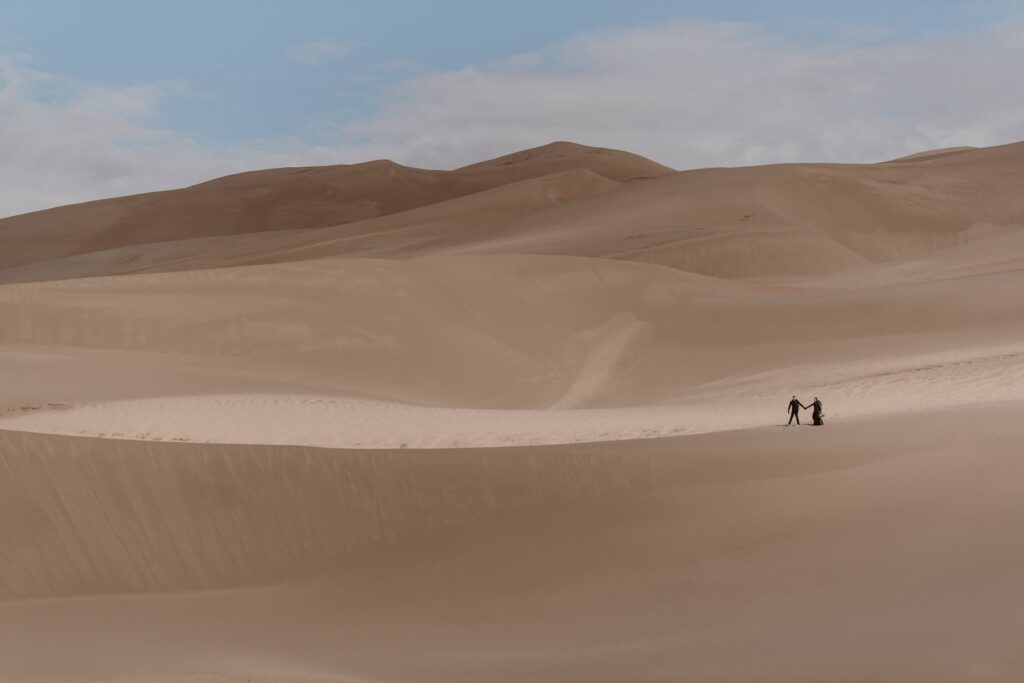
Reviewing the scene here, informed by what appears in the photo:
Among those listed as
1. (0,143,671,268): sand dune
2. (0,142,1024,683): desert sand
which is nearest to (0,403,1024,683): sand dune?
(0,142,1024,683): desert sand

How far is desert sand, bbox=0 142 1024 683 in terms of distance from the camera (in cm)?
747

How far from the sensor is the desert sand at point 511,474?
294 inches

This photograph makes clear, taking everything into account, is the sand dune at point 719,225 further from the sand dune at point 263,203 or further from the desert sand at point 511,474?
the sand dune at point 263,203

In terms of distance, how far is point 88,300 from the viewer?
21266 millimetres

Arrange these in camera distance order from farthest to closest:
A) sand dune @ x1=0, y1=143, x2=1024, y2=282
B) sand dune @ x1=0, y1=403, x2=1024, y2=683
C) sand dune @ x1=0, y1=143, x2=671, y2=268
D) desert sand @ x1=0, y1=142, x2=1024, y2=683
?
1. sand dune @ x1=0, y1=143, x2=671, y2=268
2. sand dune @ x1=0, y1=143, x2=1024, y2=282
3. desert sand @ x1=0, y1=142, x2=1024, y2=683
4. sand dune @ x1=0, y1=403, x2=1024, y2=683

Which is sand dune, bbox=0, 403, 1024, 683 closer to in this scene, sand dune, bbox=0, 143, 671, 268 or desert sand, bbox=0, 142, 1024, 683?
desert sand, bbox=0, 142, 1024, 683

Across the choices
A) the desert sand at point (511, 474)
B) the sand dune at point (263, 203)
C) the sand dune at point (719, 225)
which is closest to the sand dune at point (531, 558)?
the desert sand at point (511, 474)

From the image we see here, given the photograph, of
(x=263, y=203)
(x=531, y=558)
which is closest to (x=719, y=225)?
(x=531, y=558)

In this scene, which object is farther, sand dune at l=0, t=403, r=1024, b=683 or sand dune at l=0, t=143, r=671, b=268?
sand dune at l=0, t=143, r=671, b=268

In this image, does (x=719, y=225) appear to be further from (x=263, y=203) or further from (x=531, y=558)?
(x=263, y=203)

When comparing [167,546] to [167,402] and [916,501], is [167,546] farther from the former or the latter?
[167,402]

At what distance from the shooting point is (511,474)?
32.3ft

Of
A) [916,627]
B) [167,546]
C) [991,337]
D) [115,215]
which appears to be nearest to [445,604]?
[167,546]

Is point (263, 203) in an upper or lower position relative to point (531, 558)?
upper
